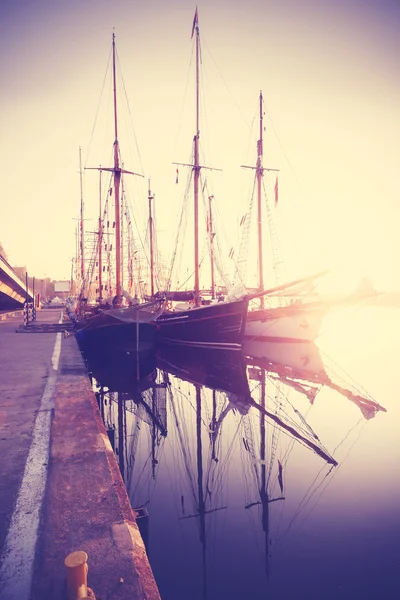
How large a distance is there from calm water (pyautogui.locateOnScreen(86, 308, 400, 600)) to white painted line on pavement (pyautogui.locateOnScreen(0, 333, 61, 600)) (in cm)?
155

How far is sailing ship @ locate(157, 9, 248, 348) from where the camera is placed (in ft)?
77.9

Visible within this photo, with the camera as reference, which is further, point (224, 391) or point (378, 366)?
point (378, 366)

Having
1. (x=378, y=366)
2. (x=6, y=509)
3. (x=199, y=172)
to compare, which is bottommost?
(x=378, y=366)

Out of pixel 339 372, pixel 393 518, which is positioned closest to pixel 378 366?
pixel 339 372

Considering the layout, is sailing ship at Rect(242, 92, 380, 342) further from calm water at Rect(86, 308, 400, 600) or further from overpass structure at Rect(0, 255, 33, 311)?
overpass structure at Rect(0, 255, 33, 311)

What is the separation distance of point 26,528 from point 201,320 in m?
21.4

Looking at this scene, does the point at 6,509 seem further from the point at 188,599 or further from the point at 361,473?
the point at 361,473

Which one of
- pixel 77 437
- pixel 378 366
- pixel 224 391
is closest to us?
pixel 77 437

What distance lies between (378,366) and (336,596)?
19540mm

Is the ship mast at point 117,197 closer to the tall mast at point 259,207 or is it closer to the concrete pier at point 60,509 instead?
the tall mast at point 259,207

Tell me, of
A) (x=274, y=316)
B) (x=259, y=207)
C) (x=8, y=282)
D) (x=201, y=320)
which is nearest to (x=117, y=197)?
(x=201, y=320)

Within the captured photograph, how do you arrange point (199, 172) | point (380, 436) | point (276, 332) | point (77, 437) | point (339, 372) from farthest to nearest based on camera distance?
1. point (276, 332)
2. point (199, 172)
3. point (339, 372)
4. point (380, 436)
5. point (77, 437)

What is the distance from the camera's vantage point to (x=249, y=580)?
174 inches

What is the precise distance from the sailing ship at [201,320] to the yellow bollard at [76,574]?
21059 mm
